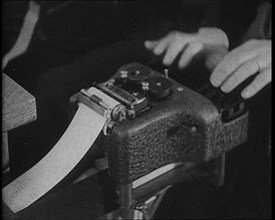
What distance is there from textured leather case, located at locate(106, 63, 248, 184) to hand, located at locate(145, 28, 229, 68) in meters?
0.14

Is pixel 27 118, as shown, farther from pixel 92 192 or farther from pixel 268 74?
pixel 268 74

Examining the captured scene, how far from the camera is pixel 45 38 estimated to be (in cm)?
136

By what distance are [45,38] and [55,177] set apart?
55 centimetres

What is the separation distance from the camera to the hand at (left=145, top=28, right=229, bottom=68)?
113cm

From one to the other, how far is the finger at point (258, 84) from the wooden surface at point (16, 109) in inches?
16.0

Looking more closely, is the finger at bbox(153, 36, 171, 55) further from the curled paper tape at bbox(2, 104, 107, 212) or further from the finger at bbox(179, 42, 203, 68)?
the curled paper tape at bbox(2, 104, 107, 212)

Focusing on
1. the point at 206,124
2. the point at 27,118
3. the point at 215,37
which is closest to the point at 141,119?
the point at 206,124

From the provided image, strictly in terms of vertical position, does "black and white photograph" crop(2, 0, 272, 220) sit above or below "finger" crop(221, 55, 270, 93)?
below

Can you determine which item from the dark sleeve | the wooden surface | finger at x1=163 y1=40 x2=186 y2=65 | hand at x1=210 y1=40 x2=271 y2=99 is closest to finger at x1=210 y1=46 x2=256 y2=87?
hand at x1=210 y1=40 x2=271 y2=99

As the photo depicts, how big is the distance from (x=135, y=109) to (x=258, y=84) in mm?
238

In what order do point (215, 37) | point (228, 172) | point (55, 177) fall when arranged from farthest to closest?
1. point (228, 172)
2. point (215, 37)
3. point (55, 177)

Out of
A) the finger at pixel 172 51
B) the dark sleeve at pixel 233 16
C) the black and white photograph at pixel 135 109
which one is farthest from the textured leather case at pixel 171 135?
the dark sleeve at pixel 233 16

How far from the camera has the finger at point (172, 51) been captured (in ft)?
3.67

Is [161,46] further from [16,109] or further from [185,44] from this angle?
[16,109]
